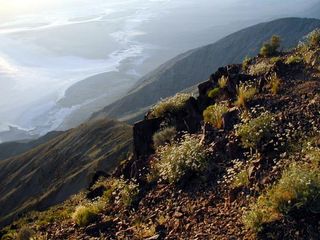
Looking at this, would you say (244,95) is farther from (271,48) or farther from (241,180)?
(271,48)

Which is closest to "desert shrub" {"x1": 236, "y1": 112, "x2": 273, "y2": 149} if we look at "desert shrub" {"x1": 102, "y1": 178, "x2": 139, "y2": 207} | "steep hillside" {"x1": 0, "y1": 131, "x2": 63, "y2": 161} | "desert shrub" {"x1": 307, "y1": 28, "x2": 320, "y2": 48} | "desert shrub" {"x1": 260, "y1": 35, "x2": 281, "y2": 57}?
"desert shrub" {"x1": 102, "y1": 178, "x2": 139, "y2": 207}

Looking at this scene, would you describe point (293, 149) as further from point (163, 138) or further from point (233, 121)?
point (163, 138)

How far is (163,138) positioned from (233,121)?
2.18 metres

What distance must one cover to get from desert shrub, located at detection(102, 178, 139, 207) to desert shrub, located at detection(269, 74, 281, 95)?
371cm

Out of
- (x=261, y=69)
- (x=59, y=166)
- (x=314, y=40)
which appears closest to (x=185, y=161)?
(x=261, y=69)

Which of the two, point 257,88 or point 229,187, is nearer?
point 229,187

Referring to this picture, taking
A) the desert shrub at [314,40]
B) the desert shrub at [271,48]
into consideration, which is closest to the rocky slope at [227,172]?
the desert shrub at [314,40]

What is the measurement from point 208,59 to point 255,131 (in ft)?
520

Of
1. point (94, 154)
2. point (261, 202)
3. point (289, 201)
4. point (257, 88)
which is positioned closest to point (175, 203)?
point (261, 202)

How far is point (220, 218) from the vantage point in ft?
27.3

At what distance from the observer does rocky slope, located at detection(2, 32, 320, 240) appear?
290 inches

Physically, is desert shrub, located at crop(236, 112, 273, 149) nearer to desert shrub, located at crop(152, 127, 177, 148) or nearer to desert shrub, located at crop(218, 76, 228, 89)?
desert shrub, located at crop(152, 127, 177, 148)

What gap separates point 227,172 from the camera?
9.49 metres

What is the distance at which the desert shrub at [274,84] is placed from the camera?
38.4 ft
